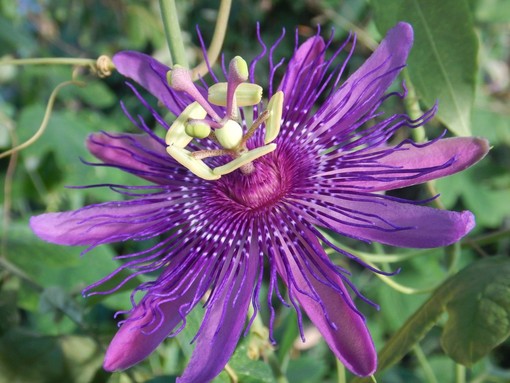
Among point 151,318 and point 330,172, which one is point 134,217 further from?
point 330,172

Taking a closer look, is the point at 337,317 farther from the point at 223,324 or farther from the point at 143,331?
the point at 143,331

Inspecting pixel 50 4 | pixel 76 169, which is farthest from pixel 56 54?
pixel 76 169

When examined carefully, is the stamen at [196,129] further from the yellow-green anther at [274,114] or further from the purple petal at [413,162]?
the purple petal at [413,162]

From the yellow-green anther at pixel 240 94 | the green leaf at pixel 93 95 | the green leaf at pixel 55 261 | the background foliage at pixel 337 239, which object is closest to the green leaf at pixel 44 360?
the background foliage at pixel 337 239

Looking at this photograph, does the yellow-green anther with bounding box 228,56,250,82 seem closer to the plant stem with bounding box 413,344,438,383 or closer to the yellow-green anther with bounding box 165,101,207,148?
the yellow-green anther with bounding box 165,101,207,148

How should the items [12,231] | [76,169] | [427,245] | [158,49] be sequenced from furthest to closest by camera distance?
[158,49] → [76,169] → [12,231] → [427,245]

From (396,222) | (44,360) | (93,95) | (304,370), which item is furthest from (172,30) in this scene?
(93,95)
